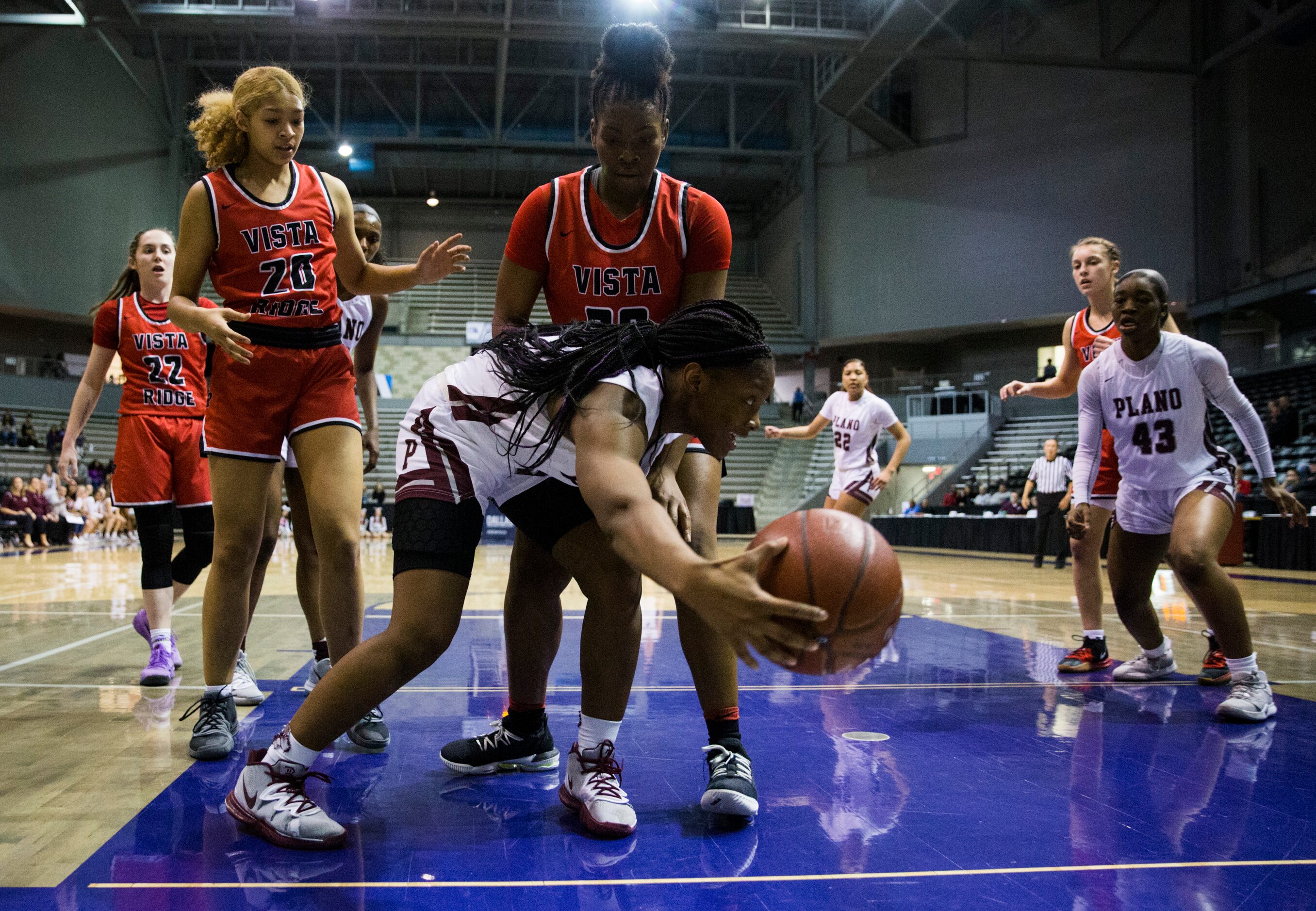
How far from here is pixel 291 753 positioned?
2.25 meters

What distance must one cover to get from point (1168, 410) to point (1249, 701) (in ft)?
3.99

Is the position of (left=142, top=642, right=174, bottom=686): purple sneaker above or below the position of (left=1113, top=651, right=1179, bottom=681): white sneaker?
above

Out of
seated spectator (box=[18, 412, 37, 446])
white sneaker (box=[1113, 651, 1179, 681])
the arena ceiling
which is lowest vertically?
white sneaker (box=[1113, 651, 1179, 681])

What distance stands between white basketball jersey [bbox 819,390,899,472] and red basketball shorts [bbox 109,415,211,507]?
479 cm

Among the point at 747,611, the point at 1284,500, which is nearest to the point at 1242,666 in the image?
the point at 1284,500

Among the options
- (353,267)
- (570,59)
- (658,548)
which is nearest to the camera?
(658,548)

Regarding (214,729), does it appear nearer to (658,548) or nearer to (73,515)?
(658,548)

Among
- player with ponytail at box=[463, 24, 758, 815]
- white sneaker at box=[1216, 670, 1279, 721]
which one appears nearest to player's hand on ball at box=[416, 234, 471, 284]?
player with ponytail at box=[463, 24, 758, 815]

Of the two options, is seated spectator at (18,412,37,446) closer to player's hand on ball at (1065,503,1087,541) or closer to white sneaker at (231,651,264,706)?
white sneaker at (231,651,264,706)

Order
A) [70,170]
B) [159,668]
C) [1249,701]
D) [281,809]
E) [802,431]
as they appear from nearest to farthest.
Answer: [281,809]
[1249,701]
[159,668]
[802,431]
[70,170]

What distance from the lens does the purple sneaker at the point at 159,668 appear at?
409 centimetres

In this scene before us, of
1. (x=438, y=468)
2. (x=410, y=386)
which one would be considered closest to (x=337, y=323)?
(x=438, y=468)

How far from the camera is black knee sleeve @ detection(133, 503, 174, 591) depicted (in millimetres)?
4160

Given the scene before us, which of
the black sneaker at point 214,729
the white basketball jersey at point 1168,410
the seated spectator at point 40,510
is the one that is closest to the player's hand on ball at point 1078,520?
the white basketball jersey at point 1168,410
